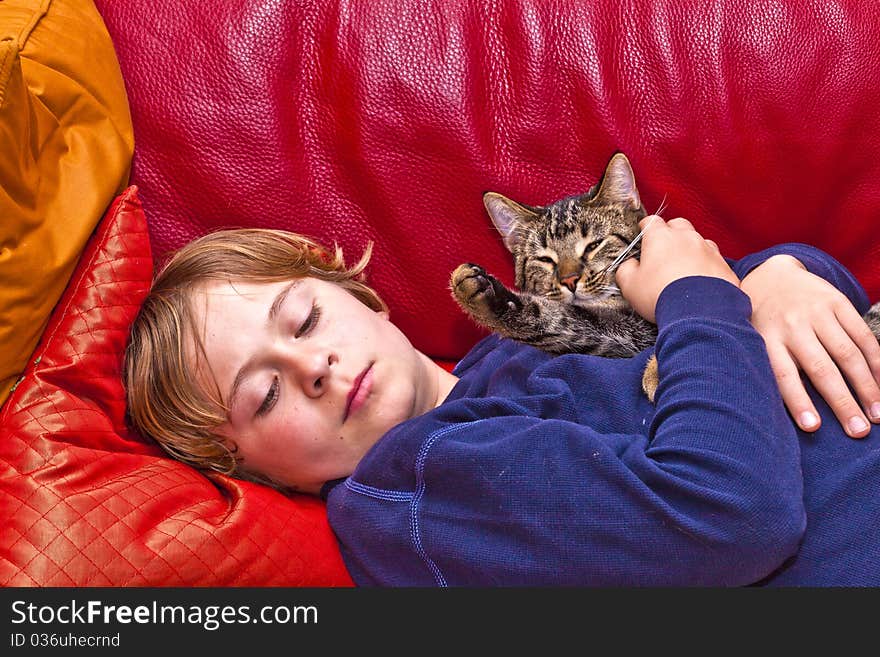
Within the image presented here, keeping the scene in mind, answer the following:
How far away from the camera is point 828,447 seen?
105 centimetres

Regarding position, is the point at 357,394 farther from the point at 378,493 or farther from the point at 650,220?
the point at 650,220

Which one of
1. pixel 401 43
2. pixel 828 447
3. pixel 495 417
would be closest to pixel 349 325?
pixel 495 417

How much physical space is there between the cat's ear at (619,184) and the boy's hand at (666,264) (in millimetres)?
108

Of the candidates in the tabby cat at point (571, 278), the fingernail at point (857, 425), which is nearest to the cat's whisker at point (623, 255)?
the tabby cat at point (571, 278)

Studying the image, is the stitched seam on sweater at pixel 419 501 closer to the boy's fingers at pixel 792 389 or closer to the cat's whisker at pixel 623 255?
the boy's fingers at pixel 792 389

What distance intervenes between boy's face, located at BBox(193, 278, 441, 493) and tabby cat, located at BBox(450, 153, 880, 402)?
0.58 ft

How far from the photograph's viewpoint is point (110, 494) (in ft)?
3.39

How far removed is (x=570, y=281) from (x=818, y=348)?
56 centimetres

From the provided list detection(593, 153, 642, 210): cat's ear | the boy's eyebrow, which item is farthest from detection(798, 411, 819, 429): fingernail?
the boy's eyebrow

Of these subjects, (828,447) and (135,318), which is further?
(135,318)

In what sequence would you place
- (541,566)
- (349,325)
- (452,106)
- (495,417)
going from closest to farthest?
1. (541,566)
2. (495,417)
3. (349,325)
4. (452,106)

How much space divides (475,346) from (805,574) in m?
0.64

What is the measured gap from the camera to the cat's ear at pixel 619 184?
1380 millimetres

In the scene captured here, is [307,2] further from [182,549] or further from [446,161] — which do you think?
[182,549]
